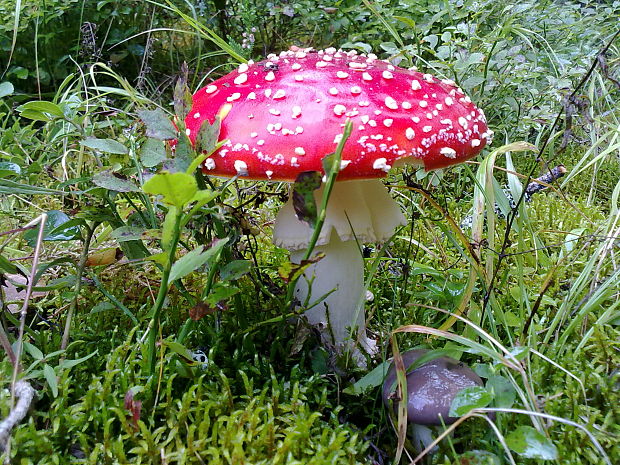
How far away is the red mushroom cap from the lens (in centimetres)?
117

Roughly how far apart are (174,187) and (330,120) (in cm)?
46

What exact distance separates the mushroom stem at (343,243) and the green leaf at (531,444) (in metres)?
0.56

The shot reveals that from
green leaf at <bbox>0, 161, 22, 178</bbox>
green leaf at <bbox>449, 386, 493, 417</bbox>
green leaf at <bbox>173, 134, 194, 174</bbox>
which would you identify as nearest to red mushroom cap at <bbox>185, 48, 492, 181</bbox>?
green leaf at <bbox>173, 134, 194, 174</bbox>

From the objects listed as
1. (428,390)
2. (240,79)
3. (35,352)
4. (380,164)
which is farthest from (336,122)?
(35,352)

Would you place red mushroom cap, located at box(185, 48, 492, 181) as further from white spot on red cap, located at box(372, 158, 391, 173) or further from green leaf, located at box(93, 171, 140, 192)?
green leaf, located at box(93, 171, 140, 192)

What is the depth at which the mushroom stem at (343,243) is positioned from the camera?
1.54 m

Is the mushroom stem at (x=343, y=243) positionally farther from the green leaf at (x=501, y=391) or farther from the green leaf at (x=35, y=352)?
the green leaf at (x=35, y=352)

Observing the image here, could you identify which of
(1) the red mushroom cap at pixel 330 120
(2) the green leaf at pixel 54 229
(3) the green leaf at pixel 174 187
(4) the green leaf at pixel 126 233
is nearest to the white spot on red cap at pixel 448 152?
(1) the red mushroom cap at pixel 330 120

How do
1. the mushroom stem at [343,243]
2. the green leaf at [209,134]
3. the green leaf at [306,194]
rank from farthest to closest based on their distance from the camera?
the mushroom stem at [343,243] < the green leaf at [209,134] < the green leaf at [306,194]

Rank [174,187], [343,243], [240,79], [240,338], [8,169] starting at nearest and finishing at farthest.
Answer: [174,187] → [8,169] → [240,79] → [240,338] → [343,243]

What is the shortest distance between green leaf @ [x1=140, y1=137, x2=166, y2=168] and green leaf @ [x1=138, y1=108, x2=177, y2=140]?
0.03m

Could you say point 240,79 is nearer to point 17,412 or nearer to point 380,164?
point 380,164

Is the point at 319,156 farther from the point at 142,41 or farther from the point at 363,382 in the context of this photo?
the point at 142,41

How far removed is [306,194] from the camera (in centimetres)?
98
